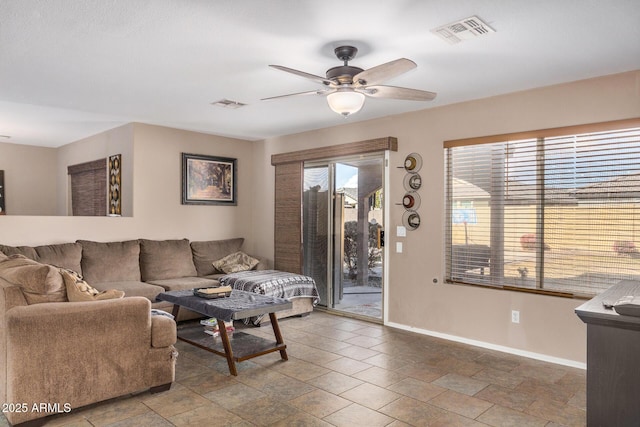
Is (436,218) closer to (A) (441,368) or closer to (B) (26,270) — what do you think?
(A) (441,368)

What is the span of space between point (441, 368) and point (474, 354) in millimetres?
549

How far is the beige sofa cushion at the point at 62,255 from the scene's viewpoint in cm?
468

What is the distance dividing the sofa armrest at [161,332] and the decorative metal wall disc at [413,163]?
118 inches

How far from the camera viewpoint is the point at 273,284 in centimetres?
507

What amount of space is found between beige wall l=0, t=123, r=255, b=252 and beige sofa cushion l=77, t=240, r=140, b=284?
27 cm

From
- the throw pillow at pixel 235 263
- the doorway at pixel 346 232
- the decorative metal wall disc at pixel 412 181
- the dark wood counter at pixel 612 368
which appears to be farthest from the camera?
the throw pillow at pixel 235 263

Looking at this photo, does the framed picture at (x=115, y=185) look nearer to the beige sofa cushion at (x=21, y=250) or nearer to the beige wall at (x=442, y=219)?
the beige sofa cushion at (x=21, y=250)

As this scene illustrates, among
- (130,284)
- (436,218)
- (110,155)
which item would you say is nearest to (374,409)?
(436,218)

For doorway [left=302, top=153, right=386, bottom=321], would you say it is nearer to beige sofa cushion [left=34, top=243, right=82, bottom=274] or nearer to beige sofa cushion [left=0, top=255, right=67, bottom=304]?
beige sofa cushion [left=34, top=243, right=82, bottom=274]

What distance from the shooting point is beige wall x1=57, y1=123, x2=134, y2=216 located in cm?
567

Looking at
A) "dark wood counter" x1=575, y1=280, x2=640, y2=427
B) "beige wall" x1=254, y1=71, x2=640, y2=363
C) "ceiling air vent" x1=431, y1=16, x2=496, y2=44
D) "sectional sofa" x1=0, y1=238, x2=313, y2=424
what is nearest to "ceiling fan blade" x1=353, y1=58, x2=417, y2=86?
"ceiling air vent" x1=431, y1=16, x2=496, y2=44

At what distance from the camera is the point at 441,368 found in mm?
3678

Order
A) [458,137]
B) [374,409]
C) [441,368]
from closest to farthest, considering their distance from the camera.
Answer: [374,409] < [441,368] < [458,137]

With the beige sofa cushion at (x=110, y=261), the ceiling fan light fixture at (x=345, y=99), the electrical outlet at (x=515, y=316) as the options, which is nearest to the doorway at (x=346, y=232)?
the electrical outlet at (x=515, y=316)
